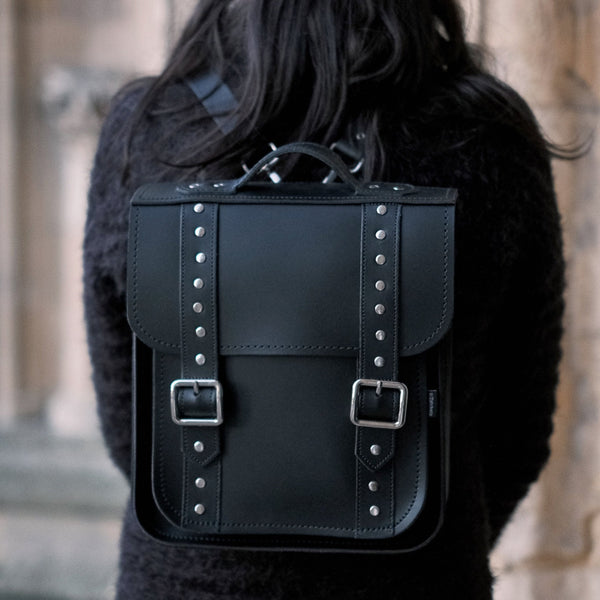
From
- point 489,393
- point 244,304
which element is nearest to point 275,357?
point 244,304

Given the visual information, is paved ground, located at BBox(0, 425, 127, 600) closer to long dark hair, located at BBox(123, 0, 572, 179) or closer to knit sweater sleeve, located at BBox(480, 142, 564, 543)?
knit sweater sleeve, located at BBox(480, 142, 564, 543)

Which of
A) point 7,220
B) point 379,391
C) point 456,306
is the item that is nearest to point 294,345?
point 379,391

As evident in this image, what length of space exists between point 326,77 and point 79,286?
2.14 m

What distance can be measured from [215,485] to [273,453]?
7cm

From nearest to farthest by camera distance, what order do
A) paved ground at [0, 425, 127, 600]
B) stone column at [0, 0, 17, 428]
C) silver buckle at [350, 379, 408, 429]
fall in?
silver buckle at [350, 379, 408, 429] → paved ground at [0, 425, 127, 600] → stone column at [0, 0, 17, 428]

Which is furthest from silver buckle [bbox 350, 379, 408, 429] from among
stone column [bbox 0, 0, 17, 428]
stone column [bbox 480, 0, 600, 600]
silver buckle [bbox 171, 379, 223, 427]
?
stone column [bbox 0, 0, 17, 428]

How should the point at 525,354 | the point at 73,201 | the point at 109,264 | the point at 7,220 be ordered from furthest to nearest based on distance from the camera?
the point at 7,220 → the point at 73,201 → the point at 525,354 → the point at 109,264

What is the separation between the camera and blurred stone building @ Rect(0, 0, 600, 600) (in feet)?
5.48

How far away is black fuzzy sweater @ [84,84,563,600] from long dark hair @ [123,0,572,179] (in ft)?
0.08

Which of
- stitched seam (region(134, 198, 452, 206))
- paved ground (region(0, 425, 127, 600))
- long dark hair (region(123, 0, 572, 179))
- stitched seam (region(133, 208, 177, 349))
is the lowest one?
paved ground (region(0, 425, 127, 600))

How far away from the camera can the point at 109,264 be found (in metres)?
1.01

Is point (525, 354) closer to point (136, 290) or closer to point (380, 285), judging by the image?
point (380, 285)

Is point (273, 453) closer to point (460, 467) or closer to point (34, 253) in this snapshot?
point (460, 467)

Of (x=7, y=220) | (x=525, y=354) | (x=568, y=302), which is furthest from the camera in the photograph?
(x=7, y=220)
